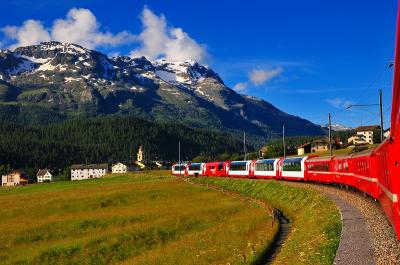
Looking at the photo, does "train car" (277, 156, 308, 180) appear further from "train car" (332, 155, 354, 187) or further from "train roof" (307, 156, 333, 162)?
"train car" (332, 155, 354, 187)

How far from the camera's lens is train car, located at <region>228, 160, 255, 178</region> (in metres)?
98.9

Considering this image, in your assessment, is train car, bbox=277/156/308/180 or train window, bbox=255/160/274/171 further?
train window, bbox=255/160/274/171

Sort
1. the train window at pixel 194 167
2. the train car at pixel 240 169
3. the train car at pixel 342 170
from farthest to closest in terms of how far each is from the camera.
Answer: the train window at pixel 194 167, the train car at pixel 240 169, the train car at pixel 342 170

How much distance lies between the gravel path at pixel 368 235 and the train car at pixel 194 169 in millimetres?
96288

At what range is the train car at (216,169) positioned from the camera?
115m

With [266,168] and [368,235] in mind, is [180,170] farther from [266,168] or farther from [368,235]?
[368,235]

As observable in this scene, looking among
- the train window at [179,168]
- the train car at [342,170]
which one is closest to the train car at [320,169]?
the train car at [342,170]

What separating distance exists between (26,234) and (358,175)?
103 ft

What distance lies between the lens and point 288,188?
62.8m

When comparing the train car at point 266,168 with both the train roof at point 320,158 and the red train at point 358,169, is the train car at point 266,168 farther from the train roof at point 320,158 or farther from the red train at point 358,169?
the train roof at point 320,158

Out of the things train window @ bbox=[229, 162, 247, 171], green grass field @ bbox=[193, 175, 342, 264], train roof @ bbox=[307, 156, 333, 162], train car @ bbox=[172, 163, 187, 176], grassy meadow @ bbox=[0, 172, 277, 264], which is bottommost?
grassy meadow @ bbox=[0, 172, 277, 264]

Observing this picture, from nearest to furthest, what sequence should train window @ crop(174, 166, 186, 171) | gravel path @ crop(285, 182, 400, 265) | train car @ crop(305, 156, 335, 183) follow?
gravel path @ crop(285, 182, 400, 265), train car @ crop(305, 156, 335, 183), train window @ crop(174, 166, 186, 171)

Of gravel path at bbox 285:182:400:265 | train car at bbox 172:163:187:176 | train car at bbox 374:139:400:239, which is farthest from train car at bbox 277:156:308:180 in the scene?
train car at bbox 172:163:187:176

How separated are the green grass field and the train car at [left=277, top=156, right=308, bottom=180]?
7168mm
